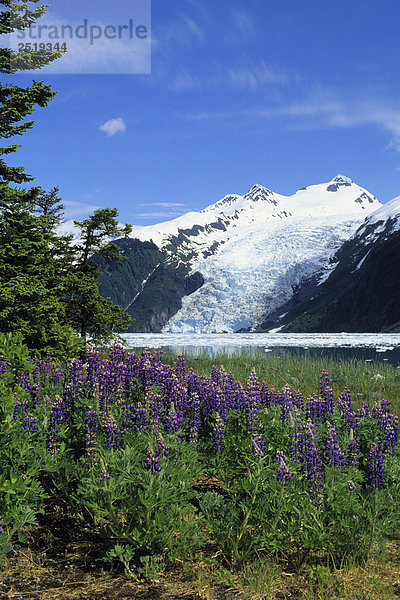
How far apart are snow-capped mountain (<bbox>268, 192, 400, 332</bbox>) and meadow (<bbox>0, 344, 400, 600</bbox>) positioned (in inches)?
3740

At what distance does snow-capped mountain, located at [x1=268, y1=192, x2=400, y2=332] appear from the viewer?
10850 centimetres

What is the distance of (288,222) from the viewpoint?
14788cm

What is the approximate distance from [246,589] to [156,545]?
89 cm

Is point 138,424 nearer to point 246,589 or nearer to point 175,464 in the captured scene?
point 175,464

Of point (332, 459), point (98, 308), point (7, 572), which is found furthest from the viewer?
point (98, 308)

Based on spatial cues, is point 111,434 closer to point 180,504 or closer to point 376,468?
point 180,504

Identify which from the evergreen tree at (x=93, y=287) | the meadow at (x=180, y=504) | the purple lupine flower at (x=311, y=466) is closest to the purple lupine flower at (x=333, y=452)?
the meadow at (x=180, y=504)

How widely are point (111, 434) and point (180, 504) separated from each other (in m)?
0.99

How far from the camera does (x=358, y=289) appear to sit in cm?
11831

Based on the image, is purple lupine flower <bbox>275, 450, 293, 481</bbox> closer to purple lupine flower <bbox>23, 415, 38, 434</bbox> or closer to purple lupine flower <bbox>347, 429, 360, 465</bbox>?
purple lupine flower <bbox>347, 429, 360, 465</bbox>

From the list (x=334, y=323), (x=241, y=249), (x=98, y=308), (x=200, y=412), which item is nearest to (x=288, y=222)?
(x=241, y=249)

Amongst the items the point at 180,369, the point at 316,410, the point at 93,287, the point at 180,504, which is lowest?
the point at 180,504

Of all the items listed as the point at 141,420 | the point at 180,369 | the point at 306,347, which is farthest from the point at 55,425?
the point at 306,347

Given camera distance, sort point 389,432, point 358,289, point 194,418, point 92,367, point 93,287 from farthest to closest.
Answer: point 358,289, point 93,287, point 92,367, point 194,418, point 389,432
